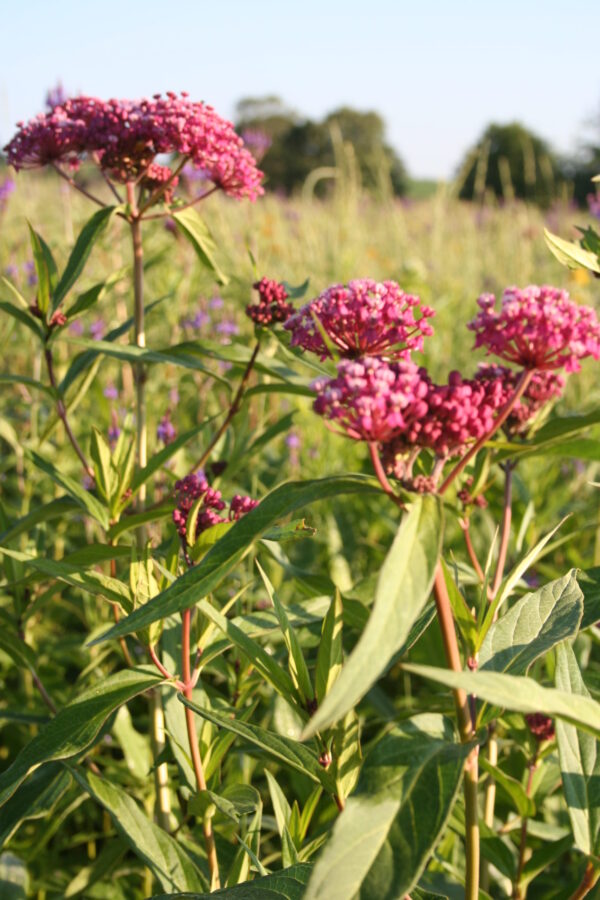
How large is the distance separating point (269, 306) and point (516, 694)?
0.88m

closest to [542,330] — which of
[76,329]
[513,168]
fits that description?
[76,329]

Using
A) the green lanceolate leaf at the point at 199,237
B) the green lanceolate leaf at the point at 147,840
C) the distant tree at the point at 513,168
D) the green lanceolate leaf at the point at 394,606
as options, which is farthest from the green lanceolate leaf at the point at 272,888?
the distant tree at the point at 513,168

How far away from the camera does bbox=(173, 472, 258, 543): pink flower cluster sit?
41.2 inches

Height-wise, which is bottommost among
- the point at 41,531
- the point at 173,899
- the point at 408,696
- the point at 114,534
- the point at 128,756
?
the point at 408,696

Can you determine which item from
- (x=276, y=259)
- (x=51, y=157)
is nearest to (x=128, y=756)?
(x=51, y=157)

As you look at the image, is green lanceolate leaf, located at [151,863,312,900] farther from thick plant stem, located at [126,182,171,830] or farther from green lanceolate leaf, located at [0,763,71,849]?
thick plant stem, located at [126,182,171,830]

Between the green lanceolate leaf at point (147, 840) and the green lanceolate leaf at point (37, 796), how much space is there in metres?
0.04

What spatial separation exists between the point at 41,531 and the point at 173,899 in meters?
0.96

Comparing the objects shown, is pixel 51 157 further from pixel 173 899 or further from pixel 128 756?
pixel 173 899

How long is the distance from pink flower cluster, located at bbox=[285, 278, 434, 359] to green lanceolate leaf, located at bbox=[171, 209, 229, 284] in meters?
0.62

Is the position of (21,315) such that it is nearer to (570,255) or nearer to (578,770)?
(570,255)

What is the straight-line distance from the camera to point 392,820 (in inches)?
26.1

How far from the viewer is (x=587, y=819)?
0.86 metres

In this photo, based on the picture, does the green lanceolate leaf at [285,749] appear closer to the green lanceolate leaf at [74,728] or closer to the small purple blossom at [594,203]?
the green lanceolate leaf at [74,728]
